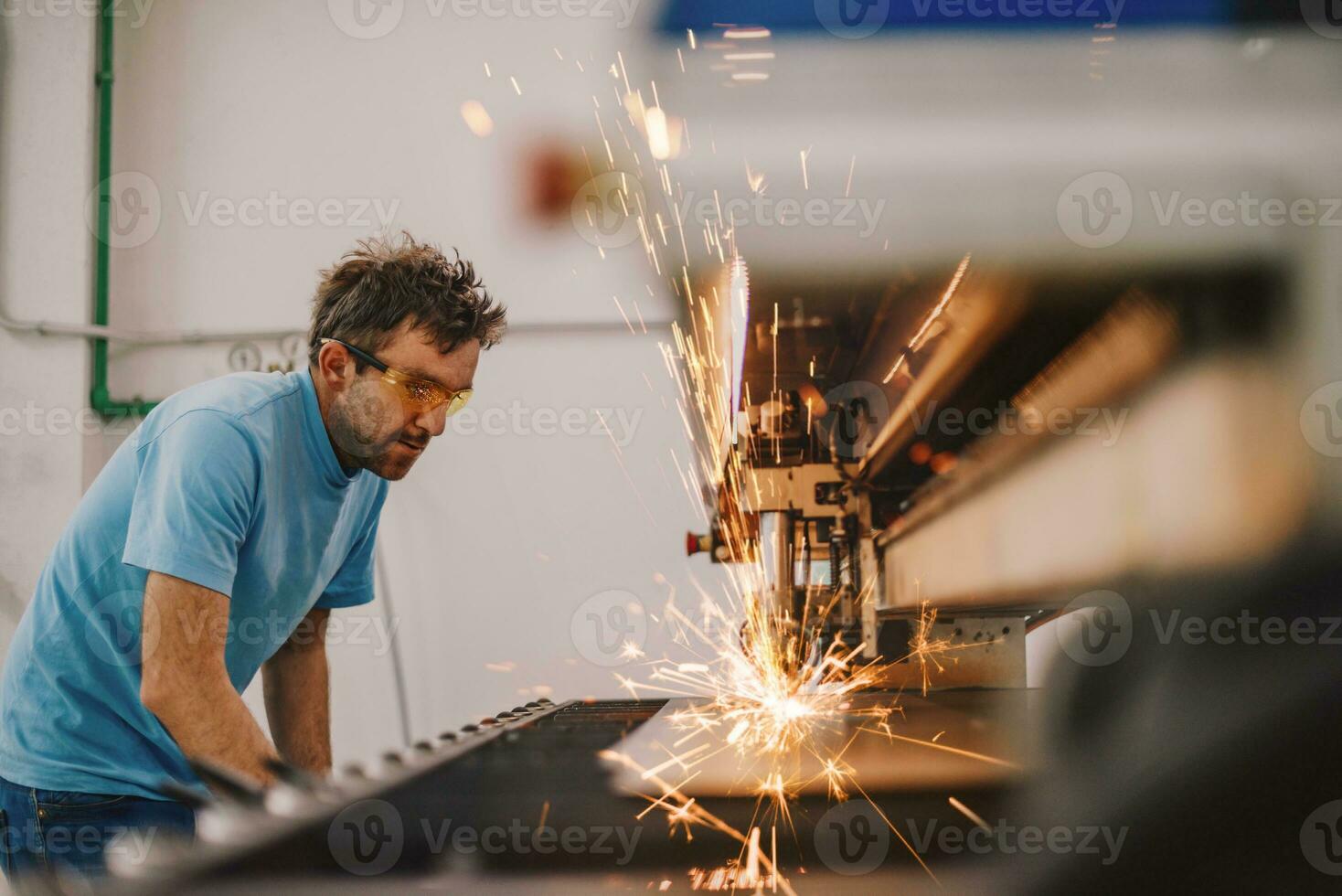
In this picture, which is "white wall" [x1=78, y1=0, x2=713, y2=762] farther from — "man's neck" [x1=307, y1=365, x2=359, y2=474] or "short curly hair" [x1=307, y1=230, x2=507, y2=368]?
"man's neck" [x1=307, y1=365, x2=359, y2=474]

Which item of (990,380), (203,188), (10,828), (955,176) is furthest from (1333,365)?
(203,188)

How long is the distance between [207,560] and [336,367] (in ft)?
1.30

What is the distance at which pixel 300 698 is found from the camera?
1.63 metres

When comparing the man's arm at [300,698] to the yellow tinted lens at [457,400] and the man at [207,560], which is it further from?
the yellow tinted lens at [457,400]

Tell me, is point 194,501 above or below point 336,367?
below

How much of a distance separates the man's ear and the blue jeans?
25.4 inches

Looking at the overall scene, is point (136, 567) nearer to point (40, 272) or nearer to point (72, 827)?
point (72, 827)

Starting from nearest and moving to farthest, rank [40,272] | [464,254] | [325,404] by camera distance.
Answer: [325,404] → [40,272] → [464,254]

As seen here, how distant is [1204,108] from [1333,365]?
261 millimetres

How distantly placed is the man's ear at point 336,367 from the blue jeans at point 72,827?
25.4 inches

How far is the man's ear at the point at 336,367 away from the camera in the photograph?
146 cm

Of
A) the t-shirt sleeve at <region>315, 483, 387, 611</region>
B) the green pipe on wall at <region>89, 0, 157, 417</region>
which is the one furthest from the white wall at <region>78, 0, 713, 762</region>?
the t-shirt sleeve at <region>315, 483, 387, 611</region>

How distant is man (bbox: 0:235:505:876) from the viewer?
1175mm

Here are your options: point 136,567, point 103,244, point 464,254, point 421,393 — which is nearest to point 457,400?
point 421,393
